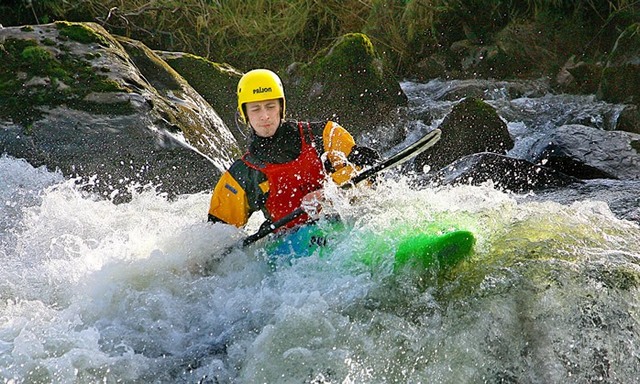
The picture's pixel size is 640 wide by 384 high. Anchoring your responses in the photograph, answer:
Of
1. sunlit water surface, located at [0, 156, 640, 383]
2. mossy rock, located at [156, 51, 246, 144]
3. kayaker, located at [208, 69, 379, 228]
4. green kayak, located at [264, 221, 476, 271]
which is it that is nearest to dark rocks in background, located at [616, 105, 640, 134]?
mossy rock, located at [156, 51, 246, 144]

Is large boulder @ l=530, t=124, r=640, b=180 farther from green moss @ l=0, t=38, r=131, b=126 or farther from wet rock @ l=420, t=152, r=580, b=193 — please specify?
green moss @ l=0, t=38, r=131, b=126

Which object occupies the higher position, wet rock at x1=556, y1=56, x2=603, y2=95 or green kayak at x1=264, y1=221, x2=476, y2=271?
green kayak at x1=264, y1=221, x2=476, y2=271

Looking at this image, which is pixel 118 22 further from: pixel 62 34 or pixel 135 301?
pixel 135 301

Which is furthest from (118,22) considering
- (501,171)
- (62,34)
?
(501,171)

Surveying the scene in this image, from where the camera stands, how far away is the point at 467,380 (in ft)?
10.5

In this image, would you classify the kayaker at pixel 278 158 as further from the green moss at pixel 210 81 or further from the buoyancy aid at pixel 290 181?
the green moss at pixel 210 81

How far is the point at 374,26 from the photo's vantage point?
11.8 meters

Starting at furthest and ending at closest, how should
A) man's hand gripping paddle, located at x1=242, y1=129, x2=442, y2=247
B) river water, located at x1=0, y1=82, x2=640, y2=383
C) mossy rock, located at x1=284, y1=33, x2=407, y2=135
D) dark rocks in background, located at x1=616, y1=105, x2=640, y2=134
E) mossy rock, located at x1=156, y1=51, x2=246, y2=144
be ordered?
mossy rock, located at x1=284, y1=33, x2=407, y2=135
mossy rock, located at x1=156, y1=51, x2=246, y2=144
dark rocks in background, located at x1=616, y1=105, x2=640, y2=134
man's hand gripping paddle, located at x1=242, y1=129, x2=442, y2=247
river water, located at x1=0, y1=82, x2=640, y2=383

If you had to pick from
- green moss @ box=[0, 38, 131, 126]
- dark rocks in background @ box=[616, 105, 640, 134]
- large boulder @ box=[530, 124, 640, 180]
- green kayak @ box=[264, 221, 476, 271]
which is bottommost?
dark rocks in background @ box=[616, 105, 640, 134]

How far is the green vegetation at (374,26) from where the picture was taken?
10680 mm

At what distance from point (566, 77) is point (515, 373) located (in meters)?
7.87

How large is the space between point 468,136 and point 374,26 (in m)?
4.41

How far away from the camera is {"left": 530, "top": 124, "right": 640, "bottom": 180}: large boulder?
270 inches

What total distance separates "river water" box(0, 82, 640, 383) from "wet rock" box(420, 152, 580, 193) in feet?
6.93
